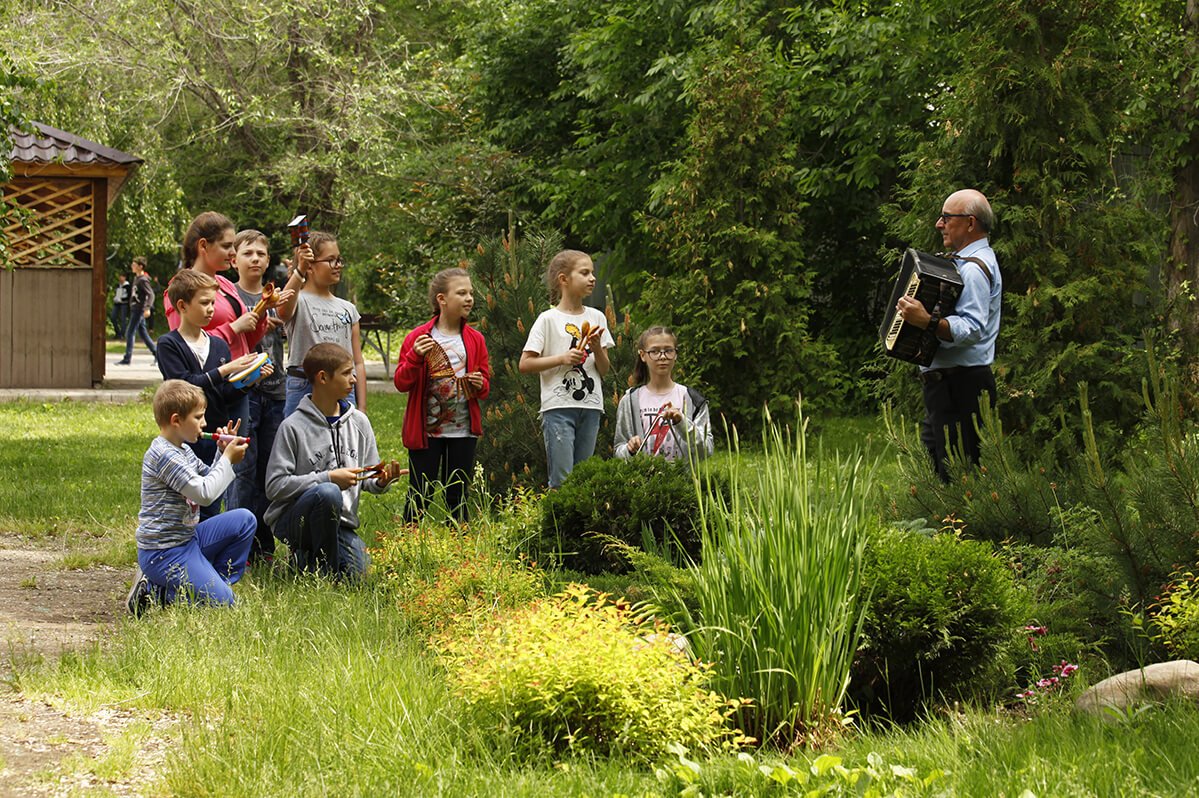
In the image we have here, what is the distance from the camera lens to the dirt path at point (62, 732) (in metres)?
3.89

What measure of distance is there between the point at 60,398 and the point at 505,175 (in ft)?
22.5

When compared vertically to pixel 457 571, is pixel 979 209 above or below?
above

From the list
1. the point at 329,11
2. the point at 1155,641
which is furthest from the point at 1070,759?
the point at 329,11

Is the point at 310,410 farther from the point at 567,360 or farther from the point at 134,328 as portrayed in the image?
the point at 134,328

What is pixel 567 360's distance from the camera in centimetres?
718

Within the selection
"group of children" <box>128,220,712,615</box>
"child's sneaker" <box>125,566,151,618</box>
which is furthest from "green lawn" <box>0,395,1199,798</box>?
"group of children" <box>128,220,712,615</box>

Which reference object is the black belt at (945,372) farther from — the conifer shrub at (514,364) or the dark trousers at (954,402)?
the conifer shrub at (514,364)

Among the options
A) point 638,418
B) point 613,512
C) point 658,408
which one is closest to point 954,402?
point 658,408

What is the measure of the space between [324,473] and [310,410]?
36 centimetres

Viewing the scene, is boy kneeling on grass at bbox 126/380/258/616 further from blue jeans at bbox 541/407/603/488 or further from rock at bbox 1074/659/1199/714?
rock at bbox 1074/659/1199/714

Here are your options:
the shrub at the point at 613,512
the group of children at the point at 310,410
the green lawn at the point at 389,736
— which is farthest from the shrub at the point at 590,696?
the group of children at the point at 310,410

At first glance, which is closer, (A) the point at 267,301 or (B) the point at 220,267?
(A) the point at 267,301

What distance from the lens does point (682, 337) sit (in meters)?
14.3

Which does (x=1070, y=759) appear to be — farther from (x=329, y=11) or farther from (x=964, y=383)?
(x=329, y=11)
